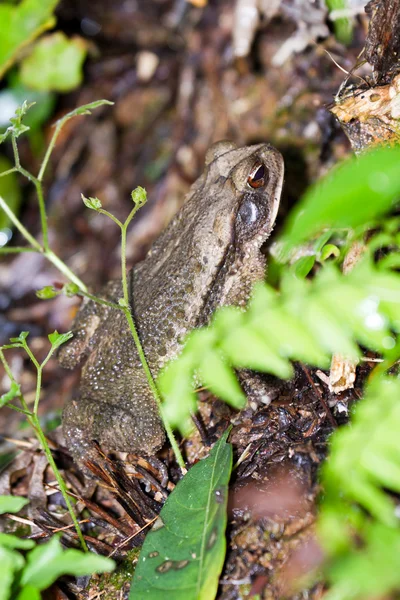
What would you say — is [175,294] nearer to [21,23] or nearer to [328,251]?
[328,251]

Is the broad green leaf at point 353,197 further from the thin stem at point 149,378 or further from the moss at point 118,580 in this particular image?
the moss at point 118,580

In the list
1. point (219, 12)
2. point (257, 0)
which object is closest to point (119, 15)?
point (219, 12)

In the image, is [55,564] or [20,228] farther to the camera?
[20,228]

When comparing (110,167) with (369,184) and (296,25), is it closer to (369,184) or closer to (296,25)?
(296,25)

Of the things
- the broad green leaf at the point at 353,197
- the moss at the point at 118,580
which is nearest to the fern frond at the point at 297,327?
the broad green leaf at the point at 353,197

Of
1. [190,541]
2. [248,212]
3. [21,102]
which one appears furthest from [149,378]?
[21,102]

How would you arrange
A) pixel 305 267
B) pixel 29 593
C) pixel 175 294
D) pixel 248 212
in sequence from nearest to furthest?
pixel 29 593
pixel 305 267
pixel 175 294
pixel 248 212
